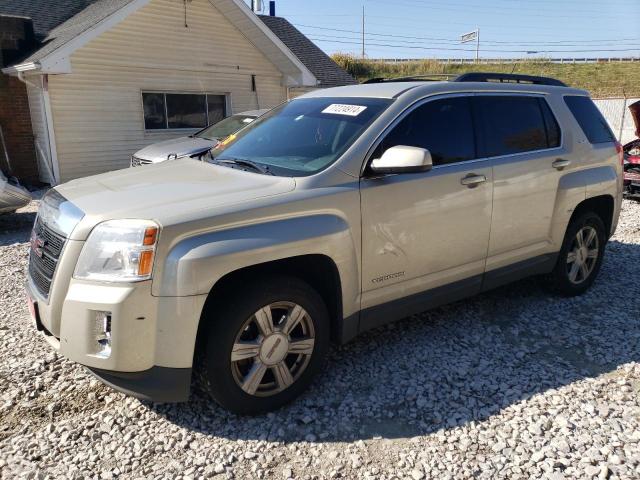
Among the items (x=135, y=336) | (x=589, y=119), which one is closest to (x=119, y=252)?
(x=135, y=336)

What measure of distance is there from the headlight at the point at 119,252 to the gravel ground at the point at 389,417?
0.98 meters

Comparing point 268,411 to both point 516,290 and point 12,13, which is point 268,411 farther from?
point 12,13

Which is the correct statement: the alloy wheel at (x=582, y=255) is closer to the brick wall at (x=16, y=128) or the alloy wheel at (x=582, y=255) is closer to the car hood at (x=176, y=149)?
the car hood at (x=176, y=149)

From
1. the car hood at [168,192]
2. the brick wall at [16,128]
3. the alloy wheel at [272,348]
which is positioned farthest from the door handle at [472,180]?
the brick wall at [16,128]

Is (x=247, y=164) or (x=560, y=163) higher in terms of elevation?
(x=247, y=164)

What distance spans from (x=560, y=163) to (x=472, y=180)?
118 cm

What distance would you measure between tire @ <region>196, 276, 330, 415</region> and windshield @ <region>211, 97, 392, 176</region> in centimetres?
79

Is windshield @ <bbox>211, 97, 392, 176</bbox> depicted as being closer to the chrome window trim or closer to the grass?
the chrome window trim

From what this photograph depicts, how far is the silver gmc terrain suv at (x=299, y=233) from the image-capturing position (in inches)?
102

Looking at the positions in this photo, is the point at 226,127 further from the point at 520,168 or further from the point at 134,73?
the point at 520,168

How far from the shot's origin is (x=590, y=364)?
371 cm

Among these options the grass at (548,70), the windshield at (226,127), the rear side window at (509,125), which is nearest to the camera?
the rear side window at (509,125)

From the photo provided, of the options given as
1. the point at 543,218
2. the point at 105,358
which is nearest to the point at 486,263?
the point at 543,218

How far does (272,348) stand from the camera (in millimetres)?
2986
